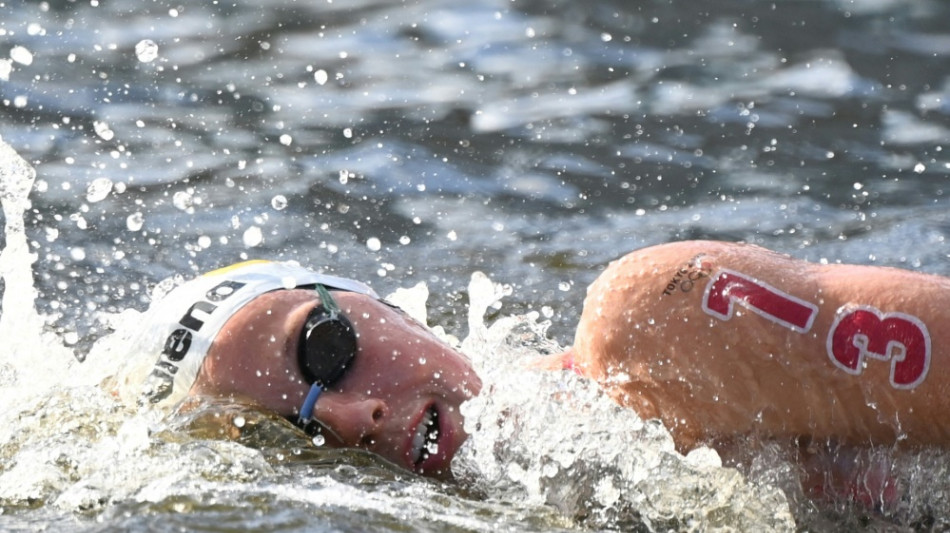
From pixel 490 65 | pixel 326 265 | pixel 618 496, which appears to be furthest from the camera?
pixel 490 65

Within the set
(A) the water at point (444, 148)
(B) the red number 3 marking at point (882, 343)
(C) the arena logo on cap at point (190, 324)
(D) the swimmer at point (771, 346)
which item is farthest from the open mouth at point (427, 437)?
(B) the red number 3 marking at point (882, 343)

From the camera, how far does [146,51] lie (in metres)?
6.98

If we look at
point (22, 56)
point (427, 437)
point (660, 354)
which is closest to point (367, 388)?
point (427, 437)

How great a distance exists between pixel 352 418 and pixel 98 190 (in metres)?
2.89

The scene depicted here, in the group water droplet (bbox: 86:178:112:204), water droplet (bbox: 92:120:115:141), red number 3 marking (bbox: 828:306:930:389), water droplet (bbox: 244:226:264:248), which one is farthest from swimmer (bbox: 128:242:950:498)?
water droplet (bbox: 92:120:115:141)

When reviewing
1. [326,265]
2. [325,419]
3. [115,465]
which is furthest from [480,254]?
[115,465]

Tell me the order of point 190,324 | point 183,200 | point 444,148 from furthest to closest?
point 444,148
point 183,200
point 190,324

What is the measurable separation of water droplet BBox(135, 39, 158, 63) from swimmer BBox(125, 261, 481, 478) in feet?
12.5

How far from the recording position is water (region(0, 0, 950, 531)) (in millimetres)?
5055

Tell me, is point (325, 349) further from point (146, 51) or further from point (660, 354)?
point (146, 51)

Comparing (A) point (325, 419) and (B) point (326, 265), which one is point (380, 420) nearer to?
(A) point (325, 419)

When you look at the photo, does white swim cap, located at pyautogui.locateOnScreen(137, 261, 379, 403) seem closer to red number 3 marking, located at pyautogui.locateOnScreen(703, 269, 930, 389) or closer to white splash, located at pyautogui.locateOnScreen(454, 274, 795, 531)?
→ white splash, located at pyautogui.locateOnScreen(454, 274, 795, 531)

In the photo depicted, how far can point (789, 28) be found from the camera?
6875mm

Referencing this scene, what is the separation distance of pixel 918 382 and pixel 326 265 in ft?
9.29
